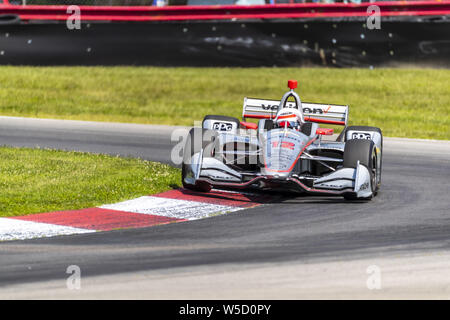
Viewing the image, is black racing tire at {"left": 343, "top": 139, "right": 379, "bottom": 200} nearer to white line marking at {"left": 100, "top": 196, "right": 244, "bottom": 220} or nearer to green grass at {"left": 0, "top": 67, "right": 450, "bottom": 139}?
white line marking at {"left": 100, "top": 196, "right": 244, "bottom": 220}

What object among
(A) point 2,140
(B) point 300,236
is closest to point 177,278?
(B) point 300,236

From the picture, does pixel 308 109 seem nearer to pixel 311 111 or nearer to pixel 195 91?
pixel 311 111

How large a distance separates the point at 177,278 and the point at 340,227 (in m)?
2.25

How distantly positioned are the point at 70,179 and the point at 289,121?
2532 millimetres

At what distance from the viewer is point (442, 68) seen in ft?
60.8

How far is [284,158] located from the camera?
9148 mm

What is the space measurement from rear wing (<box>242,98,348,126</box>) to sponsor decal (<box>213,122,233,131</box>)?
0.87 meters

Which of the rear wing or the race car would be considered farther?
the rear wing

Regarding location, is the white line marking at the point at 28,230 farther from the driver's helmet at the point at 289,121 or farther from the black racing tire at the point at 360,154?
the driver's helmet at the point at 289,121

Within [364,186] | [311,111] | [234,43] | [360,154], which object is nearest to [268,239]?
[364,186]

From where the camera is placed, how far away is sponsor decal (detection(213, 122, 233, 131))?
1067cm

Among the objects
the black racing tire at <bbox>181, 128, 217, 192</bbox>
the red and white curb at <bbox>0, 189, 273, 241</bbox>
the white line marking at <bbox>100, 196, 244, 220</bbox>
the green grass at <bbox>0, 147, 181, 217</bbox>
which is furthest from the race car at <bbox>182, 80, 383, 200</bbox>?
the green grass at <bbox>0, 147, 181, 217</bbox>

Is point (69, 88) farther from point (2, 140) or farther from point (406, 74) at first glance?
point (406, 74)
